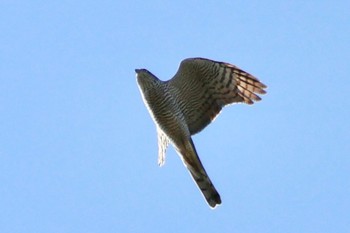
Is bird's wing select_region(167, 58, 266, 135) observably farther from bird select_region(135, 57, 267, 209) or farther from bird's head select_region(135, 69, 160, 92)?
bird's head select_region(135, 69, 160, 92)

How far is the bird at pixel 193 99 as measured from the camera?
11.9 metres

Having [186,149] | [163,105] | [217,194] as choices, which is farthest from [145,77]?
[217,194]

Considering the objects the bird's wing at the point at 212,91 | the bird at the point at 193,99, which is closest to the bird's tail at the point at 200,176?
the bird at the point at 193,99

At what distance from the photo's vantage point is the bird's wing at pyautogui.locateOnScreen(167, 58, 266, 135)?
12.3 m

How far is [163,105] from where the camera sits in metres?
11.9

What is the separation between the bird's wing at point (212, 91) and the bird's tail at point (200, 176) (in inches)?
18.9

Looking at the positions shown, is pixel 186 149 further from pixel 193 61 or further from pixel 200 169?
pixel 193 61

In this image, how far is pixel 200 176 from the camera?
1196 cm

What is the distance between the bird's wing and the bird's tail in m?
0.48

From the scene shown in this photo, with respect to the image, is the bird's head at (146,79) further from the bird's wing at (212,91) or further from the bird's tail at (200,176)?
the bird's tail at (200,176)

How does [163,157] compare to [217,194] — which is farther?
[163,157]

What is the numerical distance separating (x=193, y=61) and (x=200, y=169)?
192cm

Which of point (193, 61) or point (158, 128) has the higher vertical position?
point (193, 61)

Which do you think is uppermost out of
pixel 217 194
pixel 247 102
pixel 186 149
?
pixel 247 102
